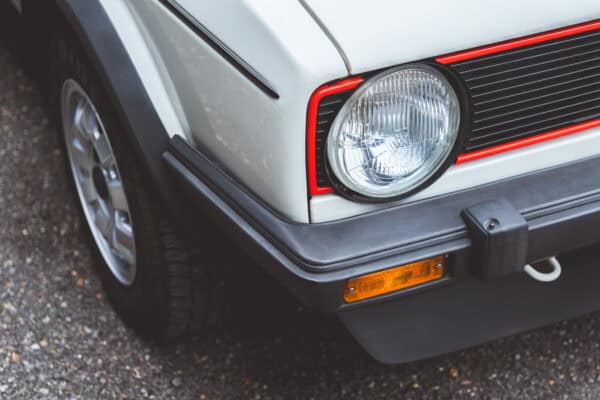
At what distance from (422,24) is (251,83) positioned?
0.37 meters

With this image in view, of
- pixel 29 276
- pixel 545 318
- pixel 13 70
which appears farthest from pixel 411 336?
pixel 13 70

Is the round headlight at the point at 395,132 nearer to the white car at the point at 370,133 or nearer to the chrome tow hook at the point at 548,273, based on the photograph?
the white car at the point at 370,133

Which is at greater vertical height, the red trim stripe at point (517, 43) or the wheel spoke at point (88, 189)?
the red trim stripe at point (517, 43)

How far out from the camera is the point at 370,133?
76.0 inches

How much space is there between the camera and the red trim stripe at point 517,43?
189cm

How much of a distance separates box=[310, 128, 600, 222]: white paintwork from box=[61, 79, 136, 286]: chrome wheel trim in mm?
810

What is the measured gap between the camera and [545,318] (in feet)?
8.09

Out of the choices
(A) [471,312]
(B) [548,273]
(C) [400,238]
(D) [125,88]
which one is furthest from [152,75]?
(B) [548,273]

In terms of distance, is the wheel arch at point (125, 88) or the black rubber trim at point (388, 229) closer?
the black rubber trim at point (388, 229)

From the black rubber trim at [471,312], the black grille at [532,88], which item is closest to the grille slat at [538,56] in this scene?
the black grille at [532,88]

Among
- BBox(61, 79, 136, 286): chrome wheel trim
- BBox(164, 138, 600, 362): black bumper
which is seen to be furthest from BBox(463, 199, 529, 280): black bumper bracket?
BBox(61, 79, 136, 286): chrome wheel trim

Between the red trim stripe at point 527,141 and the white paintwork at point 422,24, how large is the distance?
26cm

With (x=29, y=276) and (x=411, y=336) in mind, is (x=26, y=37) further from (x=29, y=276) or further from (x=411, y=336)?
(x=411, y=336)

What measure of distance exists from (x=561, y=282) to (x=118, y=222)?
1.30m
